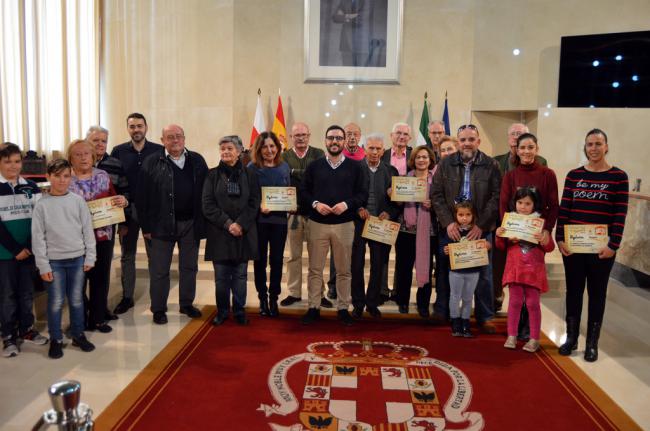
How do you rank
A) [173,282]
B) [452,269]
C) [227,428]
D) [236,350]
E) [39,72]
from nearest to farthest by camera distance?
[227,428] < [236,350] < [452,269] < [173,282] < [39,72]

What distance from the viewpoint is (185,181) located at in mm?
4383

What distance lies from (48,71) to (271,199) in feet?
15.8

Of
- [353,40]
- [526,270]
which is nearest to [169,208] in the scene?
[526,270]

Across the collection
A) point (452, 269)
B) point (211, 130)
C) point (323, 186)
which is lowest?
point (452, 269)

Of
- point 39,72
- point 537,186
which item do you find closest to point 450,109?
point 537,186

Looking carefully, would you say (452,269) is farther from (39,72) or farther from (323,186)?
(39,72)

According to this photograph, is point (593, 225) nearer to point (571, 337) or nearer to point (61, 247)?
point (571, 337)

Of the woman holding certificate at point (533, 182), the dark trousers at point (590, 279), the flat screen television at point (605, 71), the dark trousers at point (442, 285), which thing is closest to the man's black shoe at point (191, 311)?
the dark trousers at point (442, 285)

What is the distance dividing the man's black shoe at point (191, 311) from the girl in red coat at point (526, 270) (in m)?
2.44

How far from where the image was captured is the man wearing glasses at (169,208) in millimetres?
4316

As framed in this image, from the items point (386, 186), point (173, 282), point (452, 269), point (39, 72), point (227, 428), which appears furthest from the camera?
point (39, 72)

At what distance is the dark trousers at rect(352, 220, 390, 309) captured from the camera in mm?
4523

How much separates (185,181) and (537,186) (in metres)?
2.64

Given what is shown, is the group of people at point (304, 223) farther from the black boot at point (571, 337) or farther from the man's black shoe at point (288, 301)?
the man's black shoe at point (288, 301)
